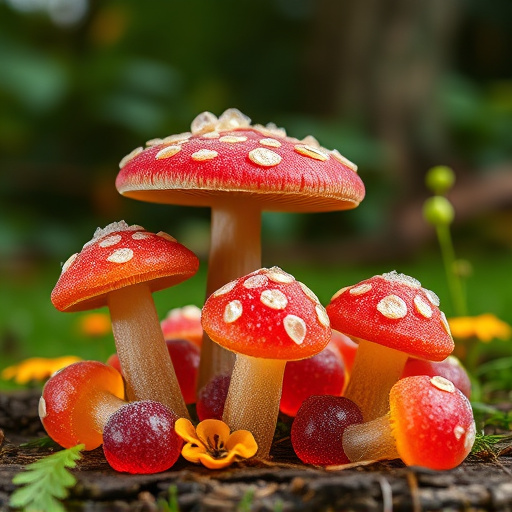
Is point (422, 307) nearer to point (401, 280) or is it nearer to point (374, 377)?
point (401, 280)

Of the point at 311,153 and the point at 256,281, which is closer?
the point at 256,281

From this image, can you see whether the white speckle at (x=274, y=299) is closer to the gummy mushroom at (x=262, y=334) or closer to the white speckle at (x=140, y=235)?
the gummy mushroom at (x=262, y=334)

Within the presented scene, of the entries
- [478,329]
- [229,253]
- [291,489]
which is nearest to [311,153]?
[229,253]

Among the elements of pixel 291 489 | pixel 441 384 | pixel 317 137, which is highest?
pixel 317 137

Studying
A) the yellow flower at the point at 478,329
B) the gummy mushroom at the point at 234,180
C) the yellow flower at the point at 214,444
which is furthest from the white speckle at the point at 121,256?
the yellow flower at the point at 478,329

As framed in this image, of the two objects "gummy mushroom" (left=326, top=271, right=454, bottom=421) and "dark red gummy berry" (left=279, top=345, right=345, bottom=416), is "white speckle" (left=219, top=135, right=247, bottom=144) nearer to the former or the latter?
"gummy mushroom" (left=326, top=271, right=454, bottom=421)

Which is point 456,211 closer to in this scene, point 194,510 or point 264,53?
point 264,53
